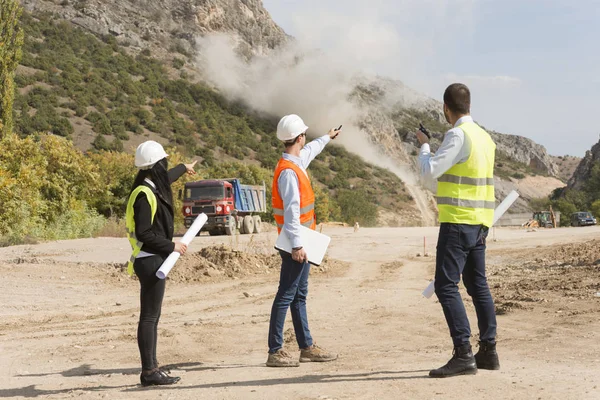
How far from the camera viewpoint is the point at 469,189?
543cm

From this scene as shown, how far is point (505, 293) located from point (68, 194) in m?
23.5

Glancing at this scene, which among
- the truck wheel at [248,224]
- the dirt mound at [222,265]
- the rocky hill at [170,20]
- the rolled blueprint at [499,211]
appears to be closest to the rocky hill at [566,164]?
the rocky hill at [170,20]

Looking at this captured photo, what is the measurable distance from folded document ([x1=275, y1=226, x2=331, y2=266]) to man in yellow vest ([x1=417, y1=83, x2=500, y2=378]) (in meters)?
1.11

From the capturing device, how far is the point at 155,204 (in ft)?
18.8

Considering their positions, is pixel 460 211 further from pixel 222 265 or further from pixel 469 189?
pixel 222 265

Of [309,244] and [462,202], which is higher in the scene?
[462,202]

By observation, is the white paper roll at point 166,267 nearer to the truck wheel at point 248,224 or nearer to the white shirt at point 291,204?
the white shirt at point 291,204

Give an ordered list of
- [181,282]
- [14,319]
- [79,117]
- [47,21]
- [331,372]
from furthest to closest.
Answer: [47,21]
[79,117]
[181,282]
[14,319]
[331,372]

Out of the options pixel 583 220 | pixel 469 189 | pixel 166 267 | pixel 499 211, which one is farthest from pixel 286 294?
pixel 583 220

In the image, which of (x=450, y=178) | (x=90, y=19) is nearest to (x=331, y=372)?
(x=450, y=178)

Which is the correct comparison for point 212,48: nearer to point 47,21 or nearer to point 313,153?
point 47,21

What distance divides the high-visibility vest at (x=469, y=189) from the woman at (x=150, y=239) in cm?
208

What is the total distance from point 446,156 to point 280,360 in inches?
89.7

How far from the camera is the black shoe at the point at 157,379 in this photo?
226 inches
